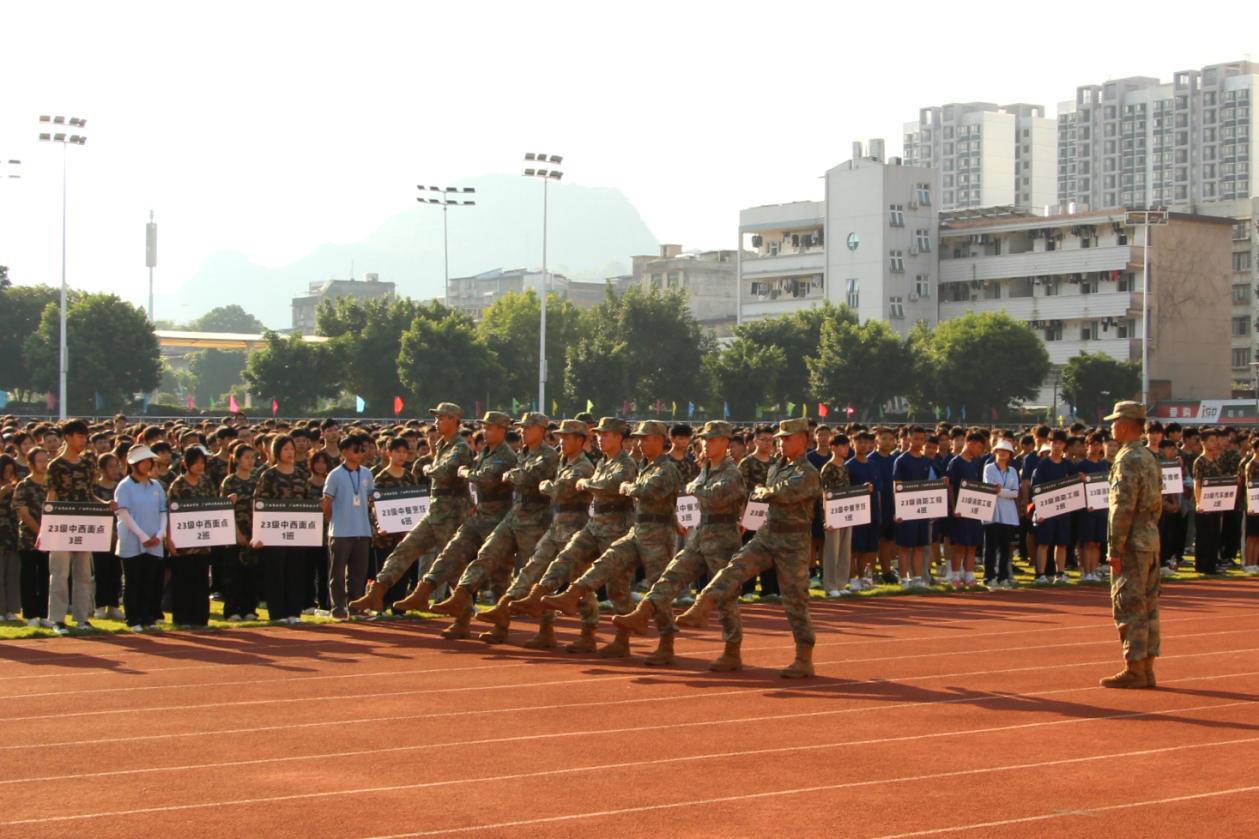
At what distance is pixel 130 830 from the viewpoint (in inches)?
324

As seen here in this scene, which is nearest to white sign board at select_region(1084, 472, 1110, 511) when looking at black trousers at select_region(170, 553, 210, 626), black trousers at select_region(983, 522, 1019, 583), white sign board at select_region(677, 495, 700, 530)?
black trousers at select_region(983, 522, 1019, 583)

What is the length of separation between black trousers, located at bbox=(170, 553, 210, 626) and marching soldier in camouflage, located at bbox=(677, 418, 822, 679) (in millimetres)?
6138

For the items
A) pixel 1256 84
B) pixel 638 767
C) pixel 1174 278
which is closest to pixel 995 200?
pixel 1256 84

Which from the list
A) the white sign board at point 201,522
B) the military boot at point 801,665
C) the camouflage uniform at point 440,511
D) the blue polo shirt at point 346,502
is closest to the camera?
the military boot at point 801,665

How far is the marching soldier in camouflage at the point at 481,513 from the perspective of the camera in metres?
15.6

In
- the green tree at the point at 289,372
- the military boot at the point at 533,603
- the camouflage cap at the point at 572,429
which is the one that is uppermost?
the green tree at the point at 289,372

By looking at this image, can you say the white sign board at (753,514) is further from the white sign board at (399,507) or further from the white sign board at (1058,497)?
the white sign board at (1058,497)

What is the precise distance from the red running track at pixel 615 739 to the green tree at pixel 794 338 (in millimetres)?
65912

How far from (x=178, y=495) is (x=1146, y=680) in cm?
988

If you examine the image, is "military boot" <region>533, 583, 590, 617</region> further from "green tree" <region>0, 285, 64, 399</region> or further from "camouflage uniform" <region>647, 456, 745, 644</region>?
"green tree" <region>0, 285, 64, 399</region>

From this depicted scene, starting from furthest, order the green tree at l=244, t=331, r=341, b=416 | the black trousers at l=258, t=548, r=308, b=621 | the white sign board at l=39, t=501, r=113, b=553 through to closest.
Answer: the green tree at l=244, t=331, r=341, b=416 → the black trousers at l=258, t=548, r=308, b=621 → the white sign board at l=39, t=501, r=113, b=553

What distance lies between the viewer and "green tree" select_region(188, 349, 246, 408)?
14225 centimetres

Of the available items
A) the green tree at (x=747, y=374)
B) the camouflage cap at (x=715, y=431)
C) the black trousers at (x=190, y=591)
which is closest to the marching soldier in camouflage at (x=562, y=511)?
the camouflage cap at (x=715, y=431)

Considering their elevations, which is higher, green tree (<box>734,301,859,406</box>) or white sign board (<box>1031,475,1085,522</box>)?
green tree (<box>734,301,859,406</box>)
